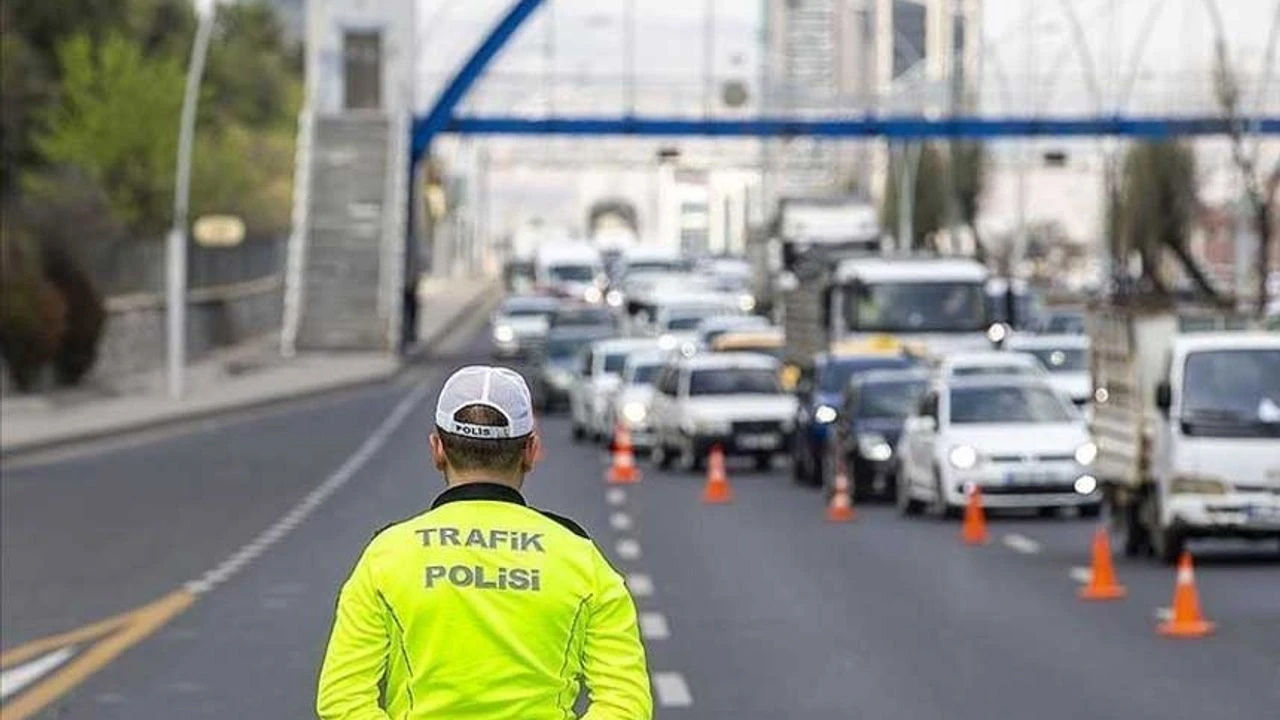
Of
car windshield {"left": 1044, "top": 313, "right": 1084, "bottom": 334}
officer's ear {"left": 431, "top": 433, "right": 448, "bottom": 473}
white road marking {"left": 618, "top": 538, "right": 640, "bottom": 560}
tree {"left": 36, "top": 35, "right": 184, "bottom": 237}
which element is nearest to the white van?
tree {"left": 36, "top": 35, "right": 184, "bottom": 237}

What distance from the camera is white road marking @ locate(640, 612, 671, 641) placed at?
19906 millimetres

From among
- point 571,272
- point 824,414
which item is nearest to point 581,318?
point 824,414

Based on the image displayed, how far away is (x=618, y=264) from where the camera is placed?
374 feet

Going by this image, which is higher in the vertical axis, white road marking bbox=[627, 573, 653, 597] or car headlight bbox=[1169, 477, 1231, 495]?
car headlight bbox=[1169, 477, 1231, 495]

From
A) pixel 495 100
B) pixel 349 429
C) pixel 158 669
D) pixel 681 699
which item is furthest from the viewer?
pixel 495 100

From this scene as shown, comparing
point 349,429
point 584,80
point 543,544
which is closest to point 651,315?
point 349,429

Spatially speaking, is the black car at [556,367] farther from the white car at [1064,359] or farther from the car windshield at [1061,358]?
the car windshield at [1061,358]

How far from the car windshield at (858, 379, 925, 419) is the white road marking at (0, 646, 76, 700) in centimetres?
1882

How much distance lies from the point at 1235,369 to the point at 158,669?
11005mm

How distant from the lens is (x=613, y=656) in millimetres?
6121

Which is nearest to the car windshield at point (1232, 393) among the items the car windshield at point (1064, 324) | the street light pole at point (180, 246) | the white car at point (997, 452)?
the white car at point (997, 452)

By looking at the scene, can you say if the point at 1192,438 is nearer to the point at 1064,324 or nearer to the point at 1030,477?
the point at 1030,477

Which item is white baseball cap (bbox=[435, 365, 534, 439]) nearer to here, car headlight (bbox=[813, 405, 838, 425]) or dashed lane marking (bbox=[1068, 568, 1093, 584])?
dashed lane marking (bbox=[1068, 568, 1093, 584])

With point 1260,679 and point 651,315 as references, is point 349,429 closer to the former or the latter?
point 651,315
